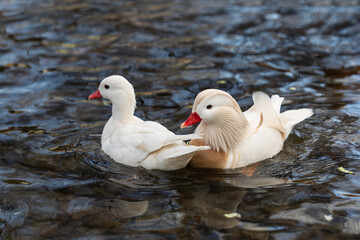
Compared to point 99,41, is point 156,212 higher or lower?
lower

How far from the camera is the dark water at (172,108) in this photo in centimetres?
592

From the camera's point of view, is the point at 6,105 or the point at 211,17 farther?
the point at 211,17

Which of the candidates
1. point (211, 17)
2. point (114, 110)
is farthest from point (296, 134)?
point (211, 17)

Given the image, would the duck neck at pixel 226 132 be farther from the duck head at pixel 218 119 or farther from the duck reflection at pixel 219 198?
the duck reflection at pixel 219 198

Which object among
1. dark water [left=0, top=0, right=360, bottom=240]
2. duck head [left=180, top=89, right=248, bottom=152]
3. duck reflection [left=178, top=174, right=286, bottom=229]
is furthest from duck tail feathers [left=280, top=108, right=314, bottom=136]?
duck reflection [left=178, top=174, right=286, bottom=229]

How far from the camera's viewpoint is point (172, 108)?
9383 millimetres

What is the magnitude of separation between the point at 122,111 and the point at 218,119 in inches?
56.7

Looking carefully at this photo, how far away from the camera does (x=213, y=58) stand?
470 inches

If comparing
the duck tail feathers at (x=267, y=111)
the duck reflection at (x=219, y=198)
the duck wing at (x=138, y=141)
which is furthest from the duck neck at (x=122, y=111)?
the duck tail feathers at (x=267, y=111)

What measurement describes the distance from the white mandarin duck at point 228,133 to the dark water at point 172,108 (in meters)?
0.18

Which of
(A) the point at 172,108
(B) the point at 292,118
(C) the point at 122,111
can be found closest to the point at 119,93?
(C) the point at 122,111

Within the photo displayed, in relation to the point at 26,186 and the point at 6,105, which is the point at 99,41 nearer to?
the point at 6,105

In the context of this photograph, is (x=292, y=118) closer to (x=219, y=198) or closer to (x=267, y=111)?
(x=267, y=111)

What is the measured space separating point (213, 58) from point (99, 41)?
3057mm
